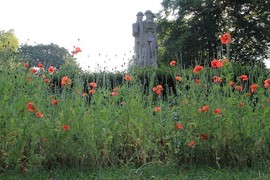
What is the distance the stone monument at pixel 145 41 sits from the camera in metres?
14.3

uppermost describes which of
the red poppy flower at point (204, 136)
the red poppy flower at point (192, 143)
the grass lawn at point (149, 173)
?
the red poppy flower at point (204, 136)

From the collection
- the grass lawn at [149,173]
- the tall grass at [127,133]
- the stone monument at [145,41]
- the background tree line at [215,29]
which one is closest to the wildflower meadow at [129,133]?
the tall grass at [127,133]

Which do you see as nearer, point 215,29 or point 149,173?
point 149,173

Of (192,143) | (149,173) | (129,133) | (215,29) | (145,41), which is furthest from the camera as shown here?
(215,29)

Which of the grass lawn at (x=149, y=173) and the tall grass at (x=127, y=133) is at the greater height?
the tall grass at (x=127, y=133)

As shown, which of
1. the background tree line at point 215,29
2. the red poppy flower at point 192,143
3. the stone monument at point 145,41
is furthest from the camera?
the background tree line at point 215,29

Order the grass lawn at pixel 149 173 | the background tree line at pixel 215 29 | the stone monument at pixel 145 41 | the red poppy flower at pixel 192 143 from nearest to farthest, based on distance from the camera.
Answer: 1. the grass lawn at pixel 149 173
2. the red poppy flower at pixel 192 143
3. the stone monument at pixel 145 41
4. the background tree line at pixel 215 29

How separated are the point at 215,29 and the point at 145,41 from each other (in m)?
10.8

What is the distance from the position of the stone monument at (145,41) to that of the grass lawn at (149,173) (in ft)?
34.1

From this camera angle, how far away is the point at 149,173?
3.65 m

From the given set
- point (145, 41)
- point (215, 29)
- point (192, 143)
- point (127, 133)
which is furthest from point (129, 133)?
point (215, 29)

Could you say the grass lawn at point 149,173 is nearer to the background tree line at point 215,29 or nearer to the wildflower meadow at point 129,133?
the wildflower meadow at point 129,133

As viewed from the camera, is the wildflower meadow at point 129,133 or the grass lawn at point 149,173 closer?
the grass lawn at point 149,173

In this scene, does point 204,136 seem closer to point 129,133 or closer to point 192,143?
point 192,143
